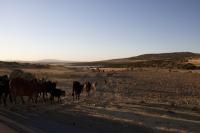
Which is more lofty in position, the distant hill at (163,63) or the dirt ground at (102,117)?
the distant hill at (163,63)

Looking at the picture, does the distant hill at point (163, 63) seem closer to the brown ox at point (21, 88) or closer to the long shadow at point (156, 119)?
the brown ox at point (21, 88)

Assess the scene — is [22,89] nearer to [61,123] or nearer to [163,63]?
[61,123]

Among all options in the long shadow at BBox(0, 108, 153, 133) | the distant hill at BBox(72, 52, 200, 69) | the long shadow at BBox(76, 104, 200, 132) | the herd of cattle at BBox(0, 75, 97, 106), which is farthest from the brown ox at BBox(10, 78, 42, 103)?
the distant hill at BBox(72, 52, 200, 69)

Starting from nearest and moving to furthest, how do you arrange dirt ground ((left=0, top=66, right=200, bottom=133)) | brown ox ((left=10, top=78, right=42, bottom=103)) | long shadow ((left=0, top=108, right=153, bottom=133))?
long shadow ((left=0, top=108, right=153, bottom=133)) < dirt ground ((left=0, top=66, right=200, bottom=133)) < brown ox ((left=10, top=78, right=42, bottom=103))

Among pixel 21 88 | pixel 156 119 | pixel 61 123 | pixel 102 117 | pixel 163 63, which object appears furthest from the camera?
pixel 163 63

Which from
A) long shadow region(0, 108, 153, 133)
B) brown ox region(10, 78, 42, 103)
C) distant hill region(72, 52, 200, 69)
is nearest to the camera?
long shadow region(0, 108, 153, 133)

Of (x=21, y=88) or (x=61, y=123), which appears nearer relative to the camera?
(x=61, y=123)

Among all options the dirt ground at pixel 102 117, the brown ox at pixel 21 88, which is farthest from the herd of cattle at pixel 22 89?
the dirt ground at pixel 102 117

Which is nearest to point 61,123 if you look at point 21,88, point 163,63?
point 21,88

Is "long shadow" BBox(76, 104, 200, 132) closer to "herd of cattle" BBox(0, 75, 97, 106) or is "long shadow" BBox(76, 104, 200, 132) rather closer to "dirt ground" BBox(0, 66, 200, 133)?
"dirt ground" BBox(0, 66, 200, 133)

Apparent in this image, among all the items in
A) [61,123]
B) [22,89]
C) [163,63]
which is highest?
[163,63]

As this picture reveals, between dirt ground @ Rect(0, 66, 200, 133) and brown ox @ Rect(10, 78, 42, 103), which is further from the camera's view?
brown ox @ Rect(10, 78, 42, 103)

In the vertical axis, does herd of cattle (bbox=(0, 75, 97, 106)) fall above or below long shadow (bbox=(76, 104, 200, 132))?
above

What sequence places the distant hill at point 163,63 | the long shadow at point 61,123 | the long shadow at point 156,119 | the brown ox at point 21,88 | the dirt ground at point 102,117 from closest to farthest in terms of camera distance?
the long shadow at point 61,123 → the dirt ground at point 102,117 → the long shadow at point 156,119 → the brown ox at point 21,88 → the distant hill at point 163,63
